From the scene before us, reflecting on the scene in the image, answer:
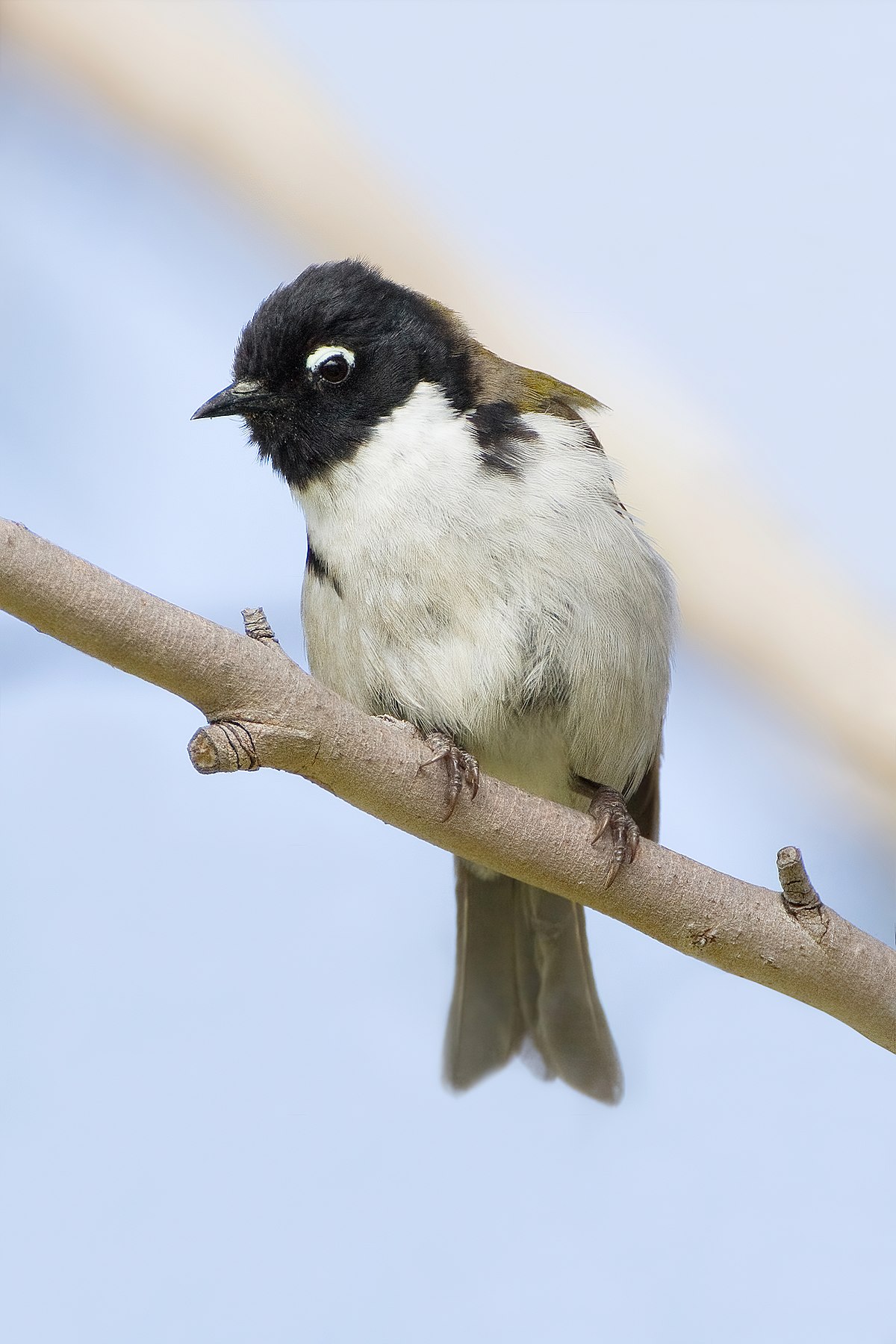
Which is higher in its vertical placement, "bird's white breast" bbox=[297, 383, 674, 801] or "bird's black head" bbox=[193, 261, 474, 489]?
"bird's black head" bbox=[193, 261, 474, 489]

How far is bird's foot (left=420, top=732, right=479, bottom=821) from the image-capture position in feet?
10.4

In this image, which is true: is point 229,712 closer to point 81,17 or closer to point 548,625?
point 548,625

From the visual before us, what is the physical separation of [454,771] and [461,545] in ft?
3.00

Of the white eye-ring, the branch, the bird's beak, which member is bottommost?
the branch

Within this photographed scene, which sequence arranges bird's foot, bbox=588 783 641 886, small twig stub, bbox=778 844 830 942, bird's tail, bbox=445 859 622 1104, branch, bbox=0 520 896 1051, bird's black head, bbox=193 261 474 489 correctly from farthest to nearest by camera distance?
bird's tail, bbox=445 859 622 1104 → bird's black head, bbox=193 261 474 489 → bird's foot, bbox=588 783 641 886 → small twig stub, bbox=778 844 830 942 → branch, bbox=0 520 896 1051

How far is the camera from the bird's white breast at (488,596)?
3.90 metres

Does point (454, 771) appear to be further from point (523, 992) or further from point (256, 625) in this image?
point (523, 992)

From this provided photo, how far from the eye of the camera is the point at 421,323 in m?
4.51

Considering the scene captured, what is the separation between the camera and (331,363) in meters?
4.29

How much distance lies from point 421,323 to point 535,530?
983mm

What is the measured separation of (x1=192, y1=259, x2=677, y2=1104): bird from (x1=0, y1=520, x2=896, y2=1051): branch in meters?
0.26

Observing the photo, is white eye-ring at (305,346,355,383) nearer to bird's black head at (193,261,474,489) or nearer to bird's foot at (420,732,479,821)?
bird's black head at (193,261,474,489)

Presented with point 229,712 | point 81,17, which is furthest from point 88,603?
point 81,17

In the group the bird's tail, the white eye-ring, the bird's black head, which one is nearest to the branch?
the bird's black head
